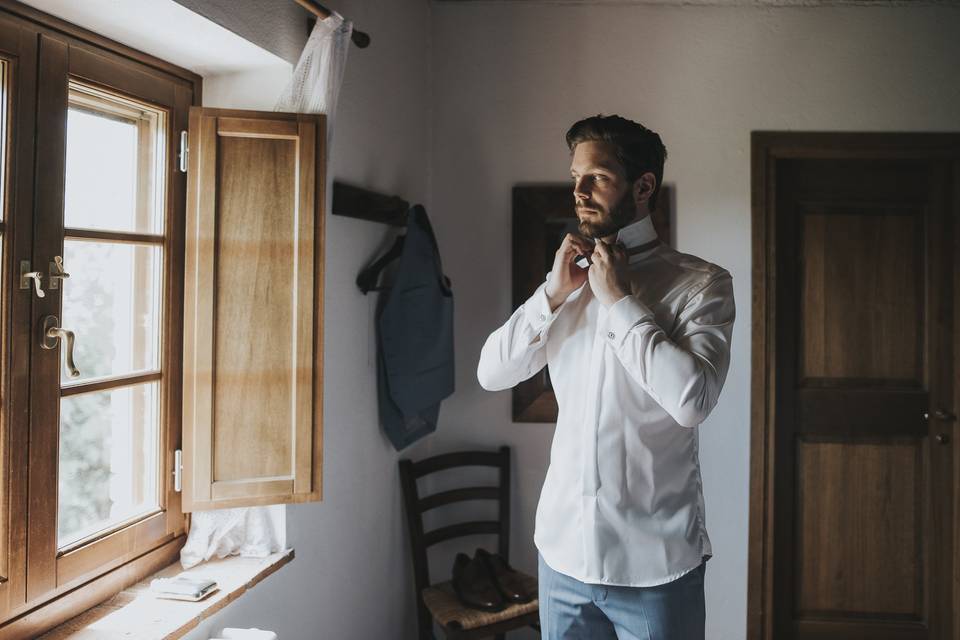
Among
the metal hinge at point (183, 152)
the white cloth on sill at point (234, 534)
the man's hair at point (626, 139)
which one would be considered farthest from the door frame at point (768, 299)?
the metal hinge at point (183, 152)

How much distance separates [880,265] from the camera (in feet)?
9.04

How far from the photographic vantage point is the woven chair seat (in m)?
2.21

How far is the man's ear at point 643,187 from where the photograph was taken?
1447 mm

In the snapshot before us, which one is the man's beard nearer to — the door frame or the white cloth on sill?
the white cloth on sill

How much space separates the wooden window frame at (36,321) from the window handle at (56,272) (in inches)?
0.5

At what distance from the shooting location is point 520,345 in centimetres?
148

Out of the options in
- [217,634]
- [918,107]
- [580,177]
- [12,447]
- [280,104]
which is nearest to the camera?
[12,447]

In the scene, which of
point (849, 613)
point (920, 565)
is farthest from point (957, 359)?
point (849, 613)

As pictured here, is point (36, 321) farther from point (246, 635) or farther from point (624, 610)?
point (624, 610)

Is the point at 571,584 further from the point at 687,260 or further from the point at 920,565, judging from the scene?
the point at 920,565

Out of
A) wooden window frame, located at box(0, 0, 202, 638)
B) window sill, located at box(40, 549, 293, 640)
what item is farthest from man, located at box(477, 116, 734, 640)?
wooden window frame, located at box(0, 0, 202, 638)

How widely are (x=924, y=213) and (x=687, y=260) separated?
1807mm

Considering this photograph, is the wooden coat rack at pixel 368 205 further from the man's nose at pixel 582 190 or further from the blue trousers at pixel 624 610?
the blue trousers at pixel 624 610

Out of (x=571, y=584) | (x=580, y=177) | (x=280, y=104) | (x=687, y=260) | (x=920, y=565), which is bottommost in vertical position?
(x=920, y=565)
